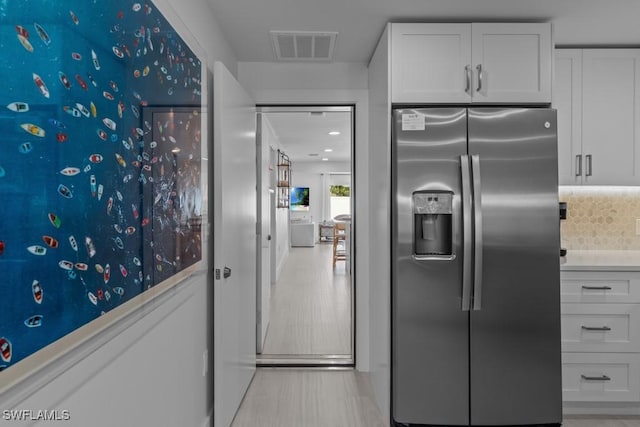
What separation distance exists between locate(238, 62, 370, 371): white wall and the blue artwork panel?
5.34 feet

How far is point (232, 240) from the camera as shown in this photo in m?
2.37

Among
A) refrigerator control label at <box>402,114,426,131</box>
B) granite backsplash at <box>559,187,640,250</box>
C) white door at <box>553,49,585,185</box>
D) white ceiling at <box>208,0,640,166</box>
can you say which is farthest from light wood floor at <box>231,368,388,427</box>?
white ceiling at <box>208,0,640,166</box>

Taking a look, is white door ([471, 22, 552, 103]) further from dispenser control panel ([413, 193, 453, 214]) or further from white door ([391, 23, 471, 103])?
dispenser control panel ([413, 193, 453, 214])

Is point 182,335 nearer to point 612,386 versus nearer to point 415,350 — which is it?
point 415,350

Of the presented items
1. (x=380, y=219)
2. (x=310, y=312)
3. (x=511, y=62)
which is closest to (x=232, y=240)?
(x=380, y=219)

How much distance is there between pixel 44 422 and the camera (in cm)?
88

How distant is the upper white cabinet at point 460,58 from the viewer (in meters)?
2.34

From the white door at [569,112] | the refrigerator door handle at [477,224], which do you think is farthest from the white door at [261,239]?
the white door at [569,112]

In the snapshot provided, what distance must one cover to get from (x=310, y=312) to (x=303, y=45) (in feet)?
10.2

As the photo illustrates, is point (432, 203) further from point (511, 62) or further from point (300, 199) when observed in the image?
point (300, 199)

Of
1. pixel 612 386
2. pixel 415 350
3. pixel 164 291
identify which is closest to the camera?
pixel 164 291

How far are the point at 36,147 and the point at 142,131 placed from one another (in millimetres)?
552

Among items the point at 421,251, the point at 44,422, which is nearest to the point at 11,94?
the point at 44,422

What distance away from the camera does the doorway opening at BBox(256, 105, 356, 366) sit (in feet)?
11.5
